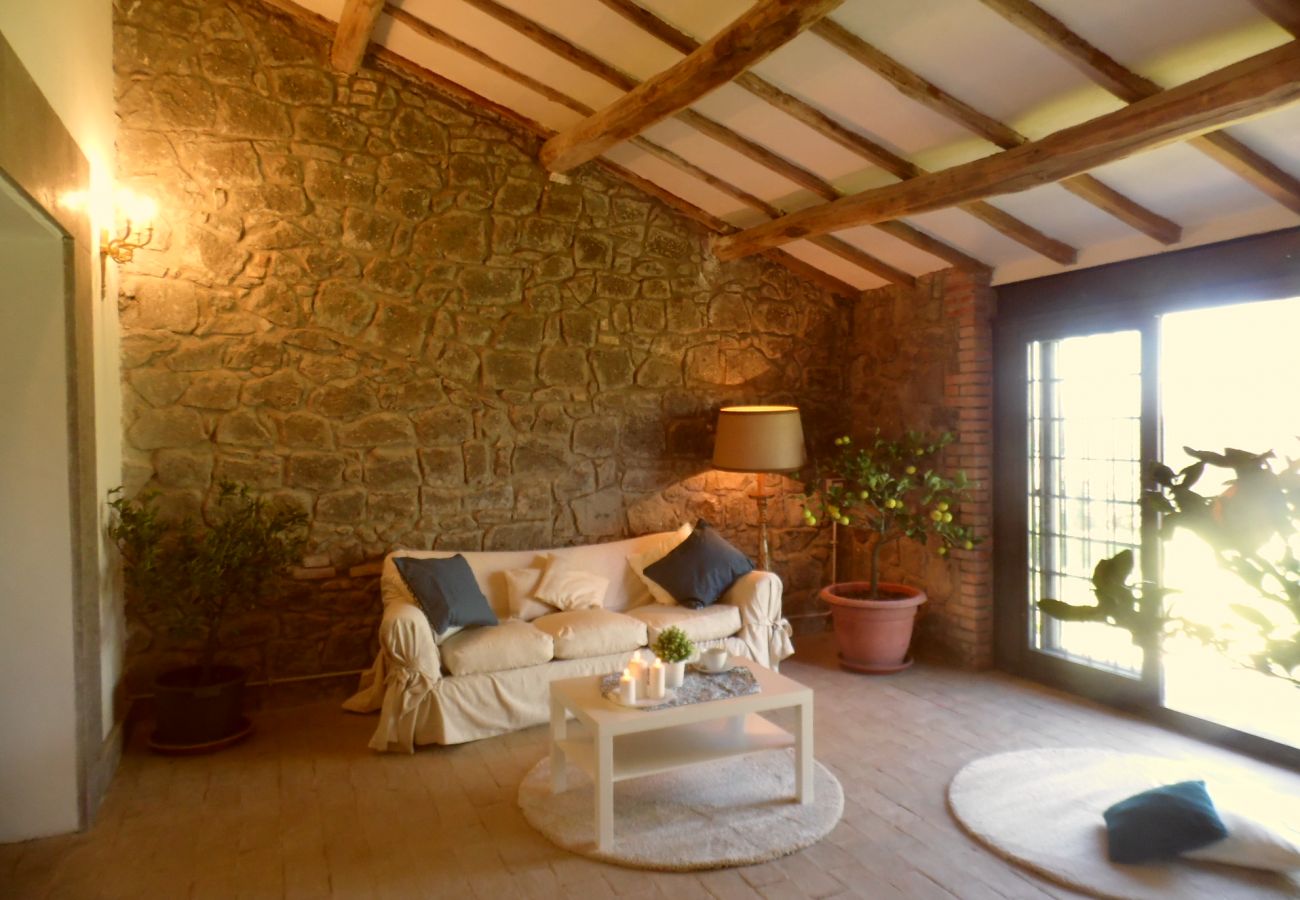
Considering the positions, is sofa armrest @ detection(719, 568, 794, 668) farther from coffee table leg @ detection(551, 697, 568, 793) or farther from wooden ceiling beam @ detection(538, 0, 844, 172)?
wooden ceiling beam @ detection(538, 0, 844, 172)

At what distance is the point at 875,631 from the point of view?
16.8ft

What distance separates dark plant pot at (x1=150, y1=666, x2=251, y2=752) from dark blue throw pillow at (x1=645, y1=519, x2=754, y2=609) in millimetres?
2254

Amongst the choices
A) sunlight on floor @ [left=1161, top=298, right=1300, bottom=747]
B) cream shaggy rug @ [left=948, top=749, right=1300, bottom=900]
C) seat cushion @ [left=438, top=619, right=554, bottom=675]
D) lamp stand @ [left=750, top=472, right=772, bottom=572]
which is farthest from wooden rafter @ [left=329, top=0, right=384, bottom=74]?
cream shaggy rug @ [left=948, top=749, right=1300, bottom=900]

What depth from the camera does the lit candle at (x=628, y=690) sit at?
10.7 ft

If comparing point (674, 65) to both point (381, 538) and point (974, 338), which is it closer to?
point (974, 338)

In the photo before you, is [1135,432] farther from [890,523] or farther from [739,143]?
[739,143]

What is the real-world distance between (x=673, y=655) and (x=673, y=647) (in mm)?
31

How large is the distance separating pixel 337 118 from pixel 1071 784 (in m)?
4.87

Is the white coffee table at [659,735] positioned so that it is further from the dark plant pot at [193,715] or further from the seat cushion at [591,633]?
the dark plant pot at [193,715]

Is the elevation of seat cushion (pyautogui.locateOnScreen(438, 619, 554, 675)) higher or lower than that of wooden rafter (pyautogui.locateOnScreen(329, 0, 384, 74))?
lower

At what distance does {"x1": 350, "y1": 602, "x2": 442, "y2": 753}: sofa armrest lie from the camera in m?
3.92

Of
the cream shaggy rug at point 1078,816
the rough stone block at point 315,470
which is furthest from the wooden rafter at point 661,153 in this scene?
the cream shaggy rug at point 1078,816

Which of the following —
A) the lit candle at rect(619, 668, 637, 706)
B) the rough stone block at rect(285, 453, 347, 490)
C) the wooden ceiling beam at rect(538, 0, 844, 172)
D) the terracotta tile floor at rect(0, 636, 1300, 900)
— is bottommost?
the terracotta tile floor at rect(0, 636, 1300, 900)

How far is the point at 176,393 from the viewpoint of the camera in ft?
14.6
